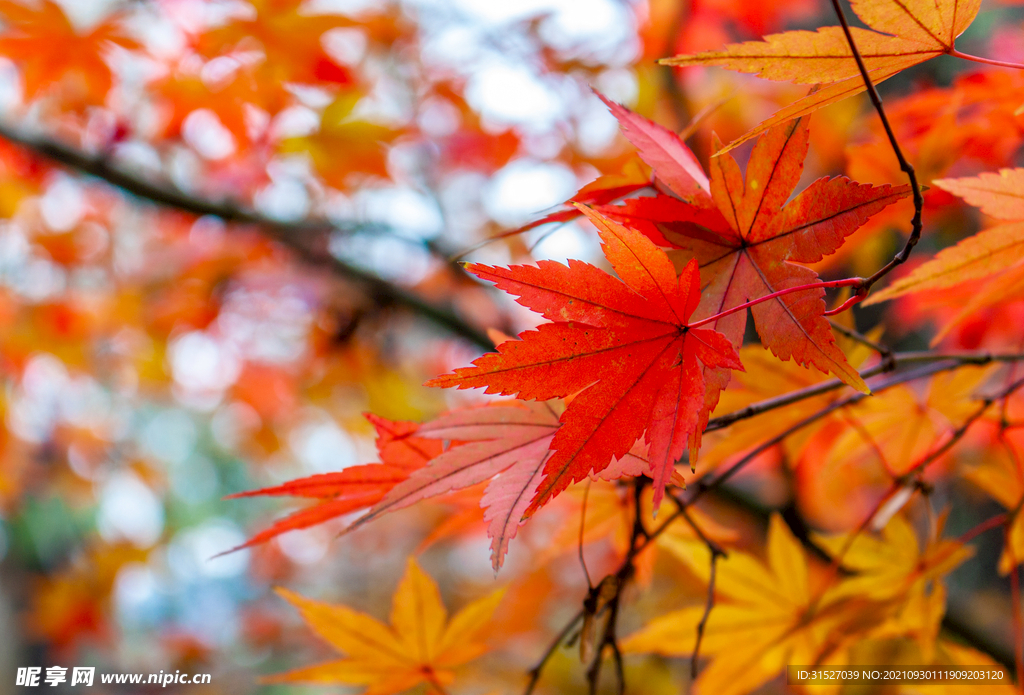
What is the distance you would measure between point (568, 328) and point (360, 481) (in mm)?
191

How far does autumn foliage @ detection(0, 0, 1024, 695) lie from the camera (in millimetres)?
300

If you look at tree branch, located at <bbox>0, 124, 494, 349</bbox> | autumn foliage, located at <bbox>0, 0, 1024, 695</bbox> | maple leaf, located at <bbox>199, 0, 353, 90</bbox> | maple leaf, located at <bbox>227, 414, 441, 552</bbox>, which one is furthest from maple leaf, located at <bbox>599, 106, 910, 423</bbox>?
maple leaf, located at <bbox>199, 0, 353, 90</bbox>

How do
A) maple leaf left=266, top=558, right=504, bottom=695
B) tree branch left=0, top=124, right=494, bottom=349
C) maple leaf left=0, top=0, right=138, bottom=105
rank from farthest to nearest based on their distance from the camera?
1. tree branch left=0, top=124, right=494, bottom=349
2. maple leaf left=0, top=0, right=138, bottom=105
3. maple leaf left=266, top=558, right=504, bottom=695

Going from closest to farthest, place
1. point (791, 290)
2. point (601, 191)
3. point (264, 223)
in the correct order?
point (791, 290)
point (601, 191)
point (264, 223)

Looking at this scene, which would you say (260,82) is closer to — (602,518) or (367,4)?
(367,4)

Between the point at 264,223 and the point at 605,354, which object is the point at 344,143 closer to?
the point at 264,223

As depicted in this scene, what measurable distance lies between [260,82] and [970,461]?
190 cm

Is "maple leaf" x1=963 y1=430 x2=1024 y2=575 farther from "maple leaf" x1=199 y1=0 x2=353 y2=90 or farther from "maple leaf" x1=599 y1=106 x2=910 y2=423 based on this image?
"maple leaf" x1=199 y1=0 x2=353 y2=90

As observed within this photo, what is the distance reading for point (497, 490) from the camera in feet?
1.04

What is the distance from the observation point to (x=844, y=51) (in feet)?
0.95

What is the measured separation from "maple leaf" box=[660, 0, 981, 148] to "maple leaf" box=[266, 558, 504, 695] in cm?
41

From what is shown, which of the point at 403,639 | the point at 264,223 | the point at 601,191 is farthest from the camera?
the point at 264,223

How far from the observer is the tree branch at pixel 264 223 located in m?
1.15

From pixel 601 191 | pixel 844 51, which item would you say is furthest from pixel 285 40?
pixel 844 51
